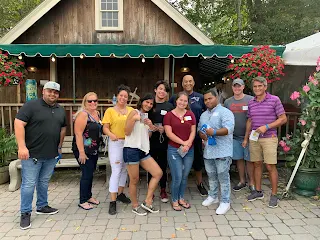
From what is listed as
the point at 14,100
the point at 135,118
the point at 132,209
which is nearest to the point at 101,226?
the point at 132,209

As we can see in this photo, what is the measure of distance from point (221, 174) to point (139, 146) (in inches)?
51.0

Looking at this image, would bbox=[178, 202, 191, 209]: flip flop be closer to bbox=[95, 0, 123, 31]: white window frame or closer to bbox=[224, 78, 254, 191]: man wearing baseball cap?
bbox=[224, 78, 254, 191]: man wearing baseball cap

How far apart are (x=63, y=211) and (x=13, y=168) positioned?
158cm

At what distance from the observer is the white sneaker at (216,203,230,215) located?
12.2 feet

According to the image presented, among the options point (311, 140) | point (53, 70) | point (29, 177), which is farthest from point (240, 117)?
point (53, 70)

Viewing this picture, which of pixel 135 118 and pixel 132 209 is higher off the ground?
pixel 135 118

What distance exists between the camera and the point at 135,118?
3.36m

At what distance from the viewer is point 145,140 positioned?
3.52 meters

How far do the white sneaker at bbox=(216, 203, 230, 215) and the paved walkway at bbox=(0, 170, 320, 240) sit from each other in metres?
0.06

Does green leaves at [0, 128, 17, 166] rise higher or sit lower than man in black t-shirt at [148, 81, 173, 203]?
lower

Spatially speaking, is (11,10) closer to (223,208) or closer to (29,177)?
(29,177)

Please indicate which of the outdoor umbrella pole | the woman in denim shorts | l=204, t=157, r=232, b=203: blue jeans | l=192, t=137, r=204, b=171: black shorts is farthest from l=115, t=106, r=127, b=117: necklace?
the outdoor umbrella pole

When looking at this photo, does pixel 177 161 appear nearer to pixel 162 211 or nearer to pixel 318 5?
pixel 162 211

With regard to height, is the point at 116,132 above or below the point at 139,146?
above
